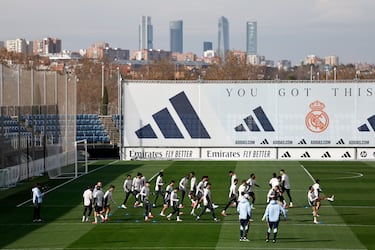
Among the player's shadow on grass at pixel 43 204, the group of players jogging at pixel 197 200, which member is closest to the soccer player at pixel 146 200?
the group of players jogging at pixel 197 200

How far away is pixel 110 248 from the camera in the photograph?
27.0m

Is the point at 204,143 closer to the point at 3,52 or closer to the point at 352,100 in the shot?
the point at 352,100

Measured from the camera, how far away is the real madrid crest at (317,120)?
6569 centimetres

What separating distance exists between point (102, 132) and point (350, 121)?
2392cm

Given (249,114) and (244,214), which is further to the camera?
(249,114)

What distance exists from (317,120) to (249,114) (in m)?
5.40

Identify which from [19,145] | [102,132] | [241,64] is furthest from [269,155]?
[241,64]

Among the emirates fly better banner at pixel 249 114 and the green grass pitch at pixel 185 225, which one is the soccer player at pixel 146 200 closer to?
the green grass pitch at pixel 185 225

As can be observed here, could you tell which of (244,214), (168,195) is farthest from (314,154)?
(244,214)

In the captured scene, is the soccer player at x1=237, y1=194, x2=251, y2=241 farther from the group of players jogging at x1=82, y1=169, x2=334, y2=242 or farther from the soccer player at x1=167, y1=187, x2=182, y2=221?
the soccer player at x1=167, y1=187, x2=182, y2=221

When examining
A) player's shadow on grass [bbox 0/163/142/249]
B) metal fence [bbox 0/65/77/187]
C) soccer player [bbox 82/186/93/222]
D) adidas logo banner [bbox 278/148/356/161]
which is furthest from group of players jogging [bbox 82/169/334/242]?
adidas logo banner [bbox 278/148/356/161]

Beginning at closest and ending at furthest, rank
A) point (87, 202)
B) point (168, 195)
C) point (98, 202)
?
point (98, 202) → point (87, 202) → point (168, 195)

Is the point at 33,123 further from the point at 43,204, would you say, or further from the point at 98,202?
the point at 98,202

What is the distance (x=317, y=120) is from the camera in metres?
65.8
